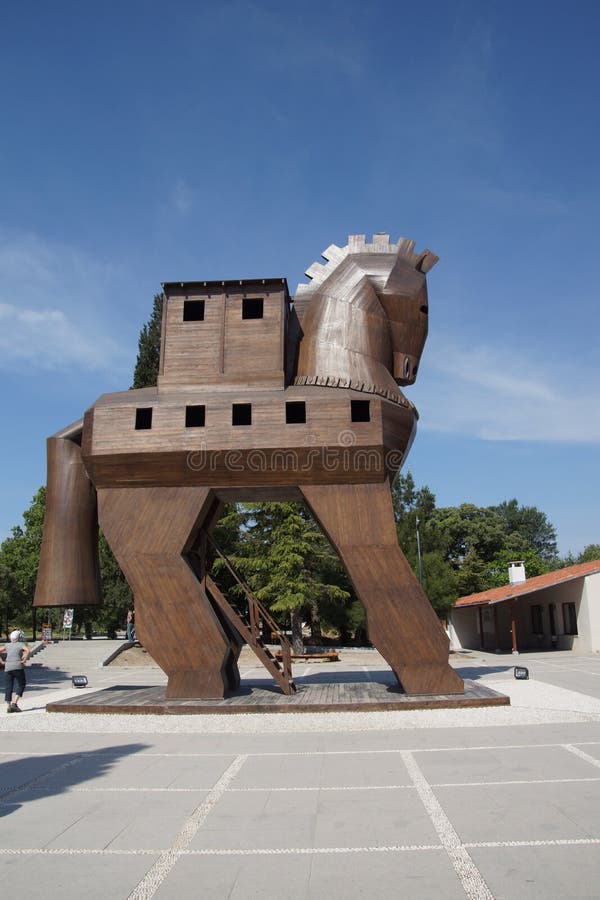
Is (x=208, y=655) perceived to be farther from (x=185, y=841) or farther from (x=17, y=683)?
(x=185, y=841)

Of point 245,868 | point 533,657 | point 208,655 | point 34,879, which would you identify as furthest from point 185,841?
point 533,657

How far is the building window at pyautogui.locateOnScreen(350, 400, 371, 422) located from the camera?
1370 cm

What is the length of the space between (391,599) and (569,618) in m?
22.4

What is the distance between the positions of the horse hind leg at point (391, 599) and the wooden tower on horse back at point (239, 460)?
27 mm

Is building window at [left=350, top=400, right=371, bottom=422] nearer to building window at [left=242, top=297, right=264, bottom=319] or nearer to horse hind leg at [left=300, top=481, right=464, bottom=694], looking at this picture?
horse hind leg at [left=300, top=481, right=464, bottom=694]

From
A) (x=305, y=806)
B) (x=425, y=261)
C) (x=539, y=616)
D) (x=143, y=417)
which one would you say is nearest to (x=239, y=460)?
(x=143, y=417)

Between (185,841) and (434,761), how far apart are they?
12.8 feet

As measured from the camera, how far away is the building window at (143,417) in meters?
13.7

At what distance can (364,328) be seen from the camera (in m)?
14.4

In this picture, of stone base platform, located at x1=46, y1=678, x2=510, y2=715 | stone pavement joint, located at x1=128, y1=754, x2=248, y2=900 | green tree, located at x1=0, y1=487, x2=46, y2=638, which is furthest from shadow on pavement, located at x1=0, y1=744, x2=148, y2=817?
green tree, located at x1=0, y1=487, x2=46, y2=638

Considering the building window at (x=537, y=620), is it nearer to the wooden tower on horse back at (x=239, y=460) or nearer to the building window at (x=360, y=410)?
the wooden tower on horse back at (x=239, y=460)

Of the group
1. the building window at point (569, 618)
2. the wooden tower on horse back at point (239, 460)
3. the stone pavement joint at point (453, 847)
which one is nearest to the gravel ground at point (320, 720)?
the wooden tower on horse back at point (239, 460)

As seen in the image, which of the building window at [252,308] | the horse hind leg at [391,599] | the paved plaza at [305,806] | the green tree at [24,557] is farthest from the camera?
the green tree at [24,557]

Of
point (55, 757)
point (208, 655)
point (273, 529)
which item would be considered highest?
point (273, 529)
